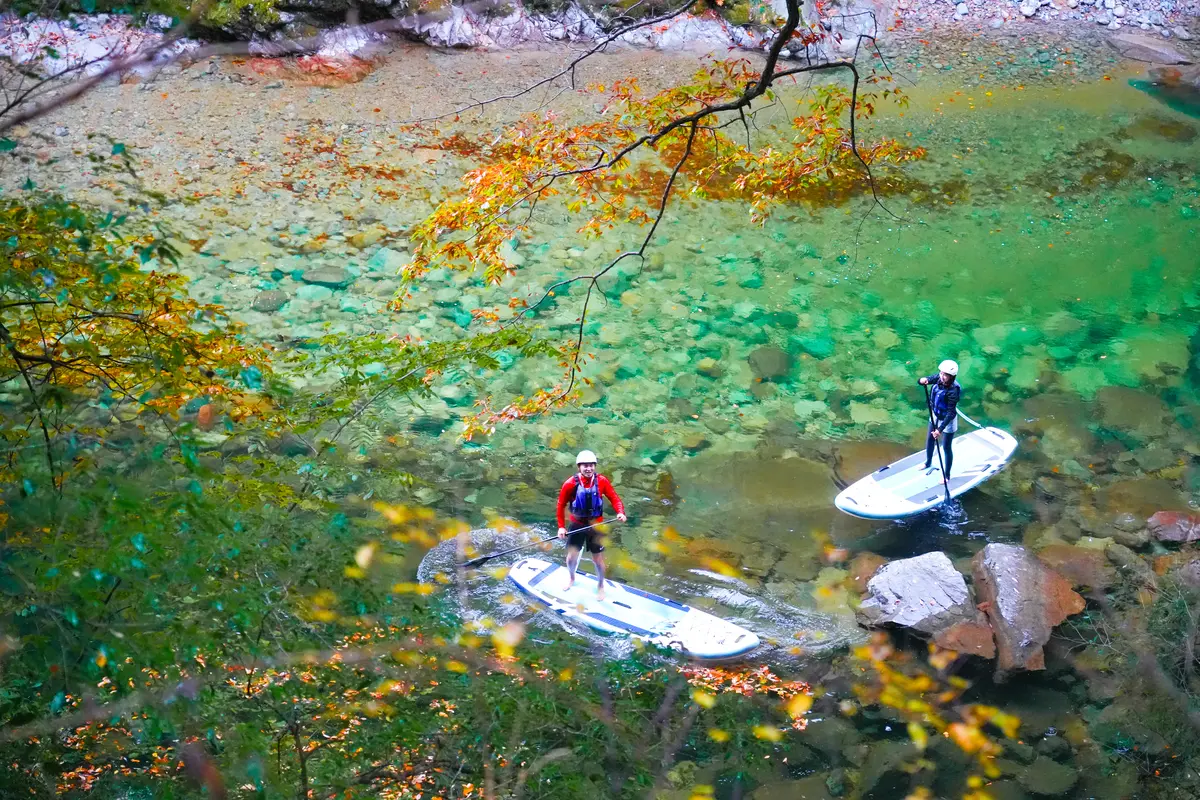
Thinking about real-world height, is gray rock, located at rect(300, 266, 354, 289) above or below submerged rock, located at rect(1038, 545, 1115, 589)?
above

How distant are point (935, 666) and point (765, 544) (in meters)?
1.77

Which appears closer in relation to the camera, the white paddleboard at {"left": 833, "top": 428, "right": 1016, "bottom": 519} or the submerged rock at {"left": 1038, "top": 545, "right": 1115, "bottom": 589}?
the submerged rock at {"left": 1038, "top": 545, "right": 1115, "bottom": 589}

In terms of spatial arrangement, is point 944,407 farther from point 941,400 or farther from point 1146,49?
point 1146,49

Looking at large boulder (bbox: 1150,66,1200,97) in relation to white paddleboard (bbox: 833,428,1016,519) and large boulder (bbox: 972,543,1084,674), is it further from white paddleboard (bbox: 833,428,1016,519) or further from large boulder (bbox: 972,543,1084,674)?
large boulder (bbox: 972,543,1084,674)

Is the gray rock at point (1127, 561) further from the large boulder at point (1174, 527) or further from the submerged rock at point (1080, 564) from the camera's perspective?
the large boulder at point (1174, 527)

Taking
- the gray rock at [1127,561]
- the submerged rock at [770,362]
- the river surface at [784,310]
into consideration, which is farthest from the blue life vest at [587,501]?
the gray rock at [1127,561]

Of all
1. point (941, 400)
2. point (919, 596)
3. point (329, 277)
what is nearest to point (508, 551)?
point (919, 596)

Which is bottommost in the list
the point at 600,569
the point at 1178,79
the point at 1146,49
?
the point at 600,569

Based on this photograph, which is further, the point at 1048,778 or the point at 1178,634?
the point at 1178,634

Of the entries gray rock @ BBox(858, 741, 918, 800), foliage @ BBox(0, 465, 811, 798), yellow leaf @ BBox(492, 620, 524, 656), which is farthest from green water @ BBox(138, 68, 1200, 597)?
foliage @ BBox(0, 465, 811, 798)

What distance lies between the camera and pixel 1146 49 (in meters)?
16.7

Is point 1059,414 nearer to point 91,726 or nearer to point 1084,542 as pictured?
point 1084,542

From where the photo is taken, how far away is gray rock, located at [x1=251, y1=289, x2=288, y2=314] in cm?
1062

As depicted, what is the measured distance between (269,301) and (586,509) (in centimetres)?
541
